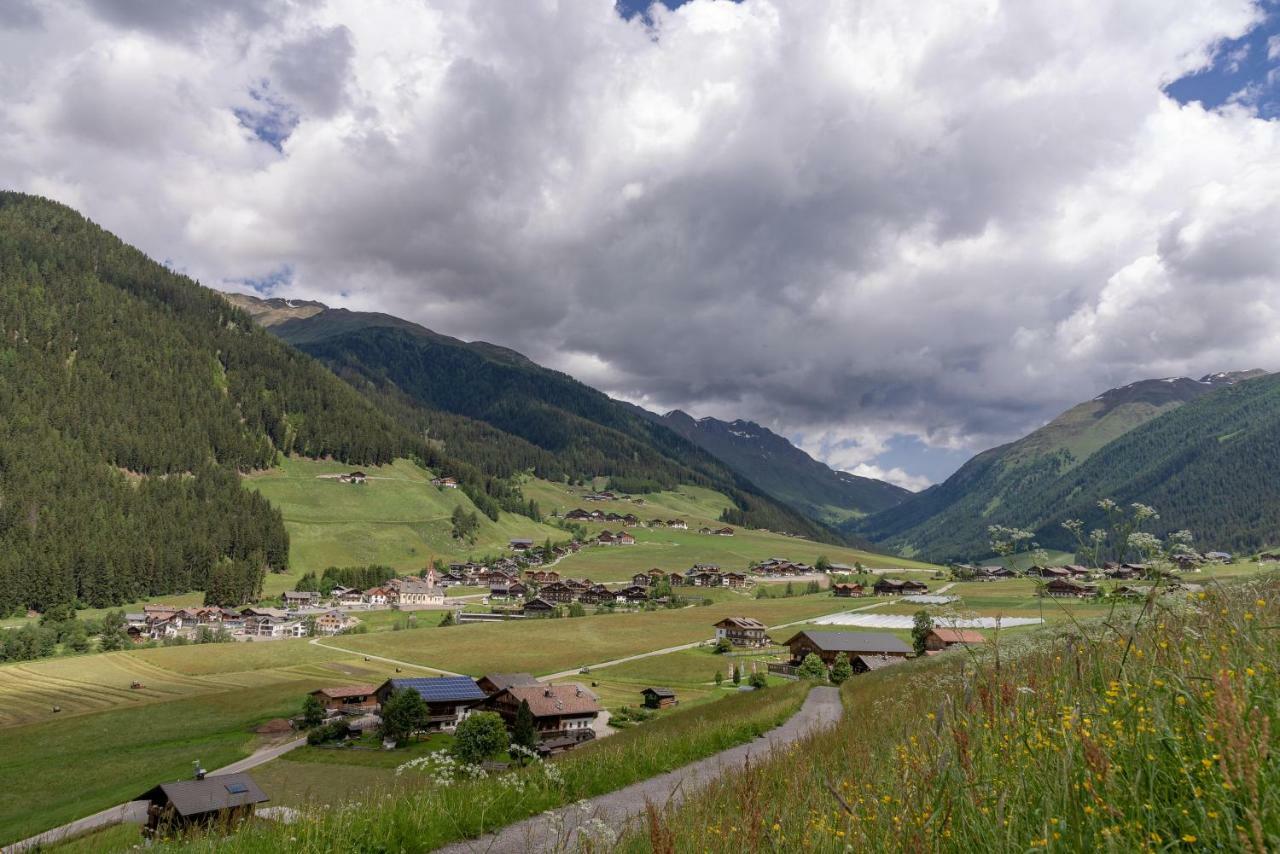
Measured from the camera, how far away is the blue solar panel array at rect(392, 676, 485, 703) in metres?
62.9

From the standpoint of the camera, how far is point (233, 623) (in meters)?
126

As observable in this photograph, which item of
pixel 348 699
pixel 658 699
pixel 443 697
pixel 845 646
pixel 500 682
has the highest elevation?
pixel 845 646

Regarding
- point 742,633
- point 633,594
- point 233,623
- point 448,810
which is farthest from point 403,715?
point 633,594

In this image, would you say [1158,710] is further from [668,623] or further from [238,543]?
[238,543]

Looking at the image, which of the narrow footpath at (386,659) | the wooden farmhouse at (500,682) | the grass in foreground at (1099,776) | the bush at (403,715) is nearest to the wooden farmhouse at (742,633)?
the wooden farmhouse at (500,682)

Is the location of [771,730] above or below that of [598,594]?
above

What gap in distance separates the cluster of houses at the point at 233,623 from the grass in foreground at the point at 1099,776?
133 m

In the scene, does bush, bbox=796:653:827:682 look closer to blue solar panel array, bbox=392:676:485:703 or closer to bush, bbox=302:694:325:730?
blue solar panel array, bbox=392:676:485:703

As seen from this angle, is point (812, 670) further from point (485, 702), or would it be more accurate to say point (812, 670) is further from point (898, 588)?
point (898, 588)

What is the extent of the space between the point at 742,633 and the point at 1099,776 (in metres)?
101

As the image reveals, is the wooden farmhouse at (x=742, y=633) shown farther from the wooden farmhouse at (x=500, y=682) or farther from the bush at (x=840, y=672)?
the wooden farmhouse at (x=500, y=682)

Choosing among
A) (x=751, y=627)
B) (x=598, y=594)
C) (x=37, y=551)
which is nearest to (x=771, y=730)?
(x=751, y=627)

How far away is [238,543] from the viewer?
595ft

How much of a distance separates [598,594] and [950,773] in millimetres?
158795
